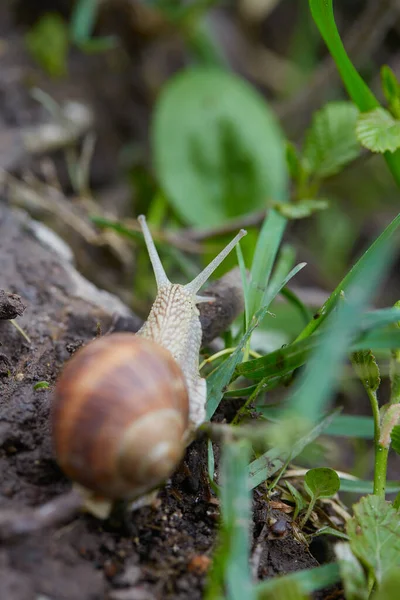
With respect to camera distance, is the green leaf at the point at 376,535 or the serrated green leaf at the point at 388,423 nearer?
the green leaf at the point at 376,535

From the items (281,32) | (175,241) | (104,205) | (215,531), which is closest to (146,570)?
(215,531)

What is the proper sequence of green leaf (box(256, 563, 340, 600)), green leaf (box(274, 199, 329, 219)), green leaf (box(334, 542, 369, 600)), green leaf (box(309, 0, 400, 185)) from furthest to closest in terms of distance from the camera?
green leaf (box(274, 199, 329, 219))
green leaf (box(309, 0, 400, 185))
green leaf (box(334, 542, 369, 600))
green leaf (box(256, 563, 340, 600))

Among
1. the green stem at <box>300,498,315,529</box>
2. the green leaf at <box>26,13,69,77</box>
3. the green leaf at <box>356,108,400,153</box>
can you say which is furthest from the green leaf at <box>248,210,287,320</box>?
the green leaf at <box>26,13,69,77</box>

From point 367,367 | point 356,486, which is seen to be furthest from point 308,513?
point 367,367

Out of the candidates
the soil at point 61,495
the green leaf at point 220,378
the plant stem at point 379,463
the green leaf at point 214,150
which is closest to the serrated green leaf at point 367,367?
the plant stem at point 379,463

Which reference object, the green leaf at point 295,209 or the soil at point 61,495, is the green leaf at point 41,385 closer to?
the soil at point 61,495

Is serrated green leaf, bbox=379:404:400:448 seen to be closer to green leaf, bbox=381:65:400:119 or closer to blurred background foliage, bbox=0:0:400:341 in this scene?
blurred background foliage, bbox=0:0:400:341

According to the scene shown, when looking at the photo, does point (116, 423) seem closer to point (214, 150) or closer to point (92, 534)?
point (92, 534)
